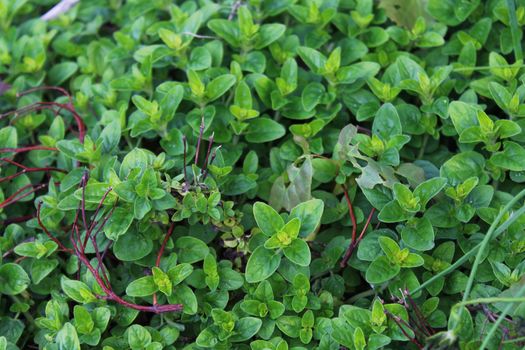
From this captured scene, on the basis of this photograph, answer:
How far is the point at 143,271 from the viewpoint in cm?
183

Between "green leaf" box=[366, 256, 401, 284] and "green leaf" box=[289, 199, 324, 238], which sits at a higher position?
"green leaf" box=[289, 199, 324, 238]

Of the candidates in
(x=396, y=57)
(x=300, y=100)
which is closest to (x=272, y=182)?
(x=300, y=100)

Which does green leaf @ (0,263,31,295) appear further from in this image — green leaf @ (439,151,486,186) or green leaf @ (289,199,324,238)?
green leaf @ (439,151,486,186)

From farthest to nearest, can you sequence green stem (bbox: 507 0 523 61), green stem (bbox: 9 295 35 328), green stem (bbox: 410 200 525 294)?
green stem (bbox: 507 0 523 61) < green stem (bbox: 9 295 35 328) < green stem (bbox: 410 200 525 294)

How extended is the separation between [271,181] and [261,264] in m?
0.34

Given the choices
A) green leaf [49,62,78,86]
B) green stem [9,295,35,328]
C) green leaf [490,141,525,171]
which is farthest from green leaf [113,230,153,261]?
green leaf [490,141,525,171]

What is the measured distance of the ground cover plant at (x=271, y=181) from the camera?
5.46ft

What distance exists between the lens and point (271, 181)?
1.95 metres

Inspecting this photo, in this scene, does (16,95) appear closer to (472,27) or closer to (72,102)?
(72,102)

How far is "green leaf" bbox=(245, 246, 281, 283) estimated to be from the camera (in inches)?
65.8

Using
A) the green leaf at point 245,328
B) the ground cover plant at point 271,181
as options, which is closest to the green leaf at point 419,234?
the ground cover plant at point 271,181

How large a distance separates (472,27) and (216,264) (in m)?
1.18

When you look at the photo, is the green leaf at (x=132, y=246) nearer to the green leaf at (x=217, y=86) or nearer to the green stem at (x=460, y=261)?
the green leaf at (x=217, y=86)

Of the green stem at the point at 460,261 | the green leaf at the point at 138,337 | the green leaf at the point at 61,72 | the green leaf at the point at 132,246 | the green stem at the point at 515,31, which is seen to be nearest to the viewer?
the green stem at the point at 460,261
